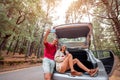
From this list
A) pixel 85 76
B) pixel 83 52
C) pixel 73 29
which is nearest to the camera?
pixel 85 76

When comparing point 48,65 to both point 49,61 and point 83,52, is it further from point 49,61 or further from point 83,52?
point 83,52

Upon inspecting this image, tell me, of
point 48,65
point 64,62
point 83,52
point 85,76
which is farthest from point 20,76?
point 85,76

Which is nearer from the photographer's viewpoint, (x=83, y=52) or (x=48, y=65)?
(x=48, y=65)

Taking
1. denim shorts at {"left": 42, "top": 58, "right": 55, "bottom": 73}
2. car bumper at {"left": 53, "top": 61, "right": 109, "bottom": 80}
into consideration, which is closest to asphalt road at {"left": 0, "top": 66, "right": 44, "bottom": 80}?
denim shorts at {"left": 42, "top": 58, "right": 55, "bottom": 73}

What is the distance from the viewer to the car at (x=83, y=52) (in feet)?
16.1

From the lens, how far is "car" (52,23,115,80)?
490 cm

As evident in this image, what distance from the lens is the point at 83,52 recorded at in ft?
22.3

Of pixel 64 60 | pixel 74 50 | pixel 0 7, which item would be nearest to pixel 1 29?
pixel 0 7

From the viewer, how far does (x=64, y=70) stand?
5.26 meters

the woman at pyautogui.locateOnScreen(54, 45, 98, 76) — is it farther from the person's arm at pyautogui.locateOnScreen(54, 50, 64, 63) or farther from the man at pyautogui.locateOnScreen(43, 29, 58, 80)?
the man at pyautogui.locateOnScreen(43, 29, 58, 80)

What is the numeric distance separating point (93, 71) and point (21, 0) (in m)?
16.9

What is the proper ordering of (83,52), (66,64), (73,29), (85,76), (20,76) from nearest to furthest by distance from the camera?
(85,76), (66,64), (83,52), (73,29), (20,76)

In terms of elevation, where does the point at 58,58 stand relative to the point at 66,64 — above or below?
above

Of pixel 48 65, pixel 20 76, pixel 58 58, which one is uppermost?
pixel 58 58
